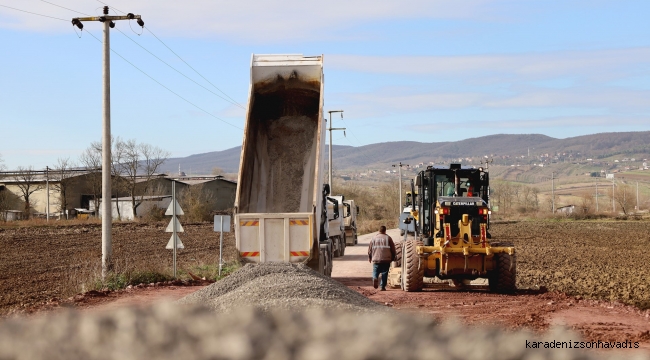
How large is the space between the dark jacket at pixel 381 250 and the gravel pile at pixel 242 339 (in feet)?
48.3

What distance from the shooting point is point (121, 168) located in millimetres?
73375

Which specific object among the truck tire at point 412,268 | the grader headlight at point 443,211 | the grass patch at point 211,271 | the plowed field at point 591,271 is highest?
the grader headlight at point 443,211

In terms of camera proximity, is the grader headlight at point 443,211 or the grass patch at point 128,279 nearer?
the grader headlight at point 443,211

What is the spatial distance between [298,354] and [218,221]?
1746 centimetres

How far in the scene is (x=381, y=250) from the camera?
1753 cm

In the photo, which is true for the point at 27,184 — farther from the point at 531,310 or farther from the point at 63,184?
the point at 531,310

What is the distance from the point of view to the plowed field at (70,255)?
61.0 feet

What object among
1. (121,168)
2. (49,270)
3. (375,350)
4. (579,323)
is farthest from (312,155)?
(121,168)

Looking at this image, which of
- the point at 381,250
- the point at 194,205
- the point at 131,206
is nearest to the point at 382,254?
the point at 381,250

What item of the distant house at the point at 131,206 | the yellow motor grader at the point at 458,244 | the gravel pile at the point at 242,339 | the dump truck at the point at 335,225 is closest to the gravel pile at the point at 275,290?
the yellow motor grader at the point at 458,244

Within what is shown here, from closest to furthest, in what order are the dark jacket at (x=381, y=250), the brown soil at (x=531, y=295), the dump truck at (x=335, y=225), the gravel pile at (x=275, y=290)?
the gravel pile at (x=275, y=290), the brown soil at (x=531, y=295), the dark jacket at (x=381, y=250), the dump truck at (x=335, y=225)

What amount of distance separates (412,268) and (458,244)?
1.11m

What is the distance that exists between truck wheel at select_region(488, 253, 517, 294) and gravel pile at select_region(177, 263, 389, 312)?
4.69 meters

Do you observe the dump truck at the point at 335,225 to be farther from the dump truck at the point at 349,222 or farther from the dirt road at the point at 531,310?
the dump truck at the point at 349,222
